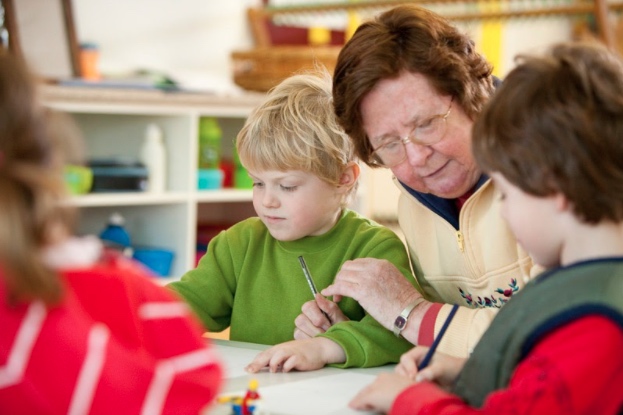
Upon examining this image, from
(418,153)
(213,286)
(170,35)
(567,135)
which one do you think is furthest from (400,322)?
(170,35)

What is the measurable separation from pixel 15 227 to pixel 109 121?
2.70 metres

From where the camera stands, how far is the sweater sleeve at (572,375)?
0.87 metres

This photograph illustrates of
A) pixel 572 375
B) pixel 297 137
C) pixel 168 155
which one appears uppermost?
pixel 297 137

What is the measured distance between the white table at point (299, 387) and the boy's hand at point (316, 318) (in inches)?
4.7

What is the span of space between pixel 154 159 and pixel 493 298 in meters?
2.01

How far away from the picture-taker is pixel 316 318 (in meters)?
1.54

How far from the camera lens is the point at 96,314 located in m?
0.84

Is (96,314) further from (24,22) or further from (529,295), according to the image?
(24,22)

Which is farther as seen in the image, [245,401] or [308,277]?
[308,277]

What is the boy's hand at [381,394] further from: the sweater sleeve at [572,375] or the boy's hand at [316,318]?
the boy's hand at [316,318]

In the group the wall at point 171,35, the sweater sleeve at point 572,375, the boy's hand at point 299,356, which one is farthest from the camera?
the wall at point 171,35

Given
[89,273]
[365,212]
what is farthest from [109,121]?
[89,273]

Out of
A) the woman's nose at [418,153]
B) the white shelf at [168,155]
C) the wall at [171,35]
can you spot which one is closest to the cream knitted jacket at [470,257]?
the woman's nose at [418,153]

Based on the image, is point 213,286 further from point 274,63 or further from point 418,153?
point 274,63
